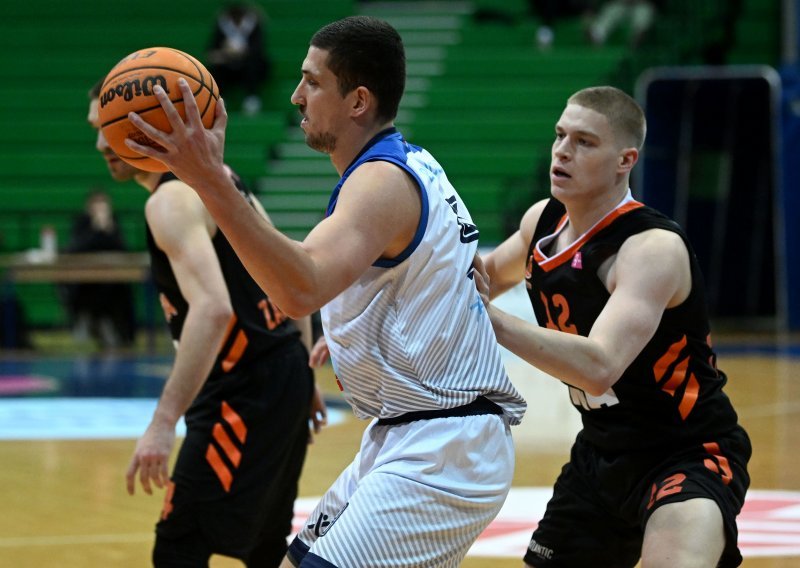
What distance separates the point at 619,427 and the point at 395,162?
1300 mm

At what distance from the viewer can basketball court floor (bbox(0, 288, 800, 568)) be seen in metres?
5.98

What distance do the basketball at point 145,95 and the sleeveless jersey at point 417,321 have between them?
15.2 inches

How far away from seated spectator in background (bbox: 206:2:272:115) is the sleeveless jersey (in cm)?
1383

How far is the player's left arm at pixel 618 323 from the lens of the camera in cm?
322

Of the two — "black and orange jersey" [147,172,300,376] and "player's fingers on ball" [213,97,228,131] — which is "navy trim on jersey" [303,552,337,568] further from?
"black and orange jersey" [147,172,300,376]

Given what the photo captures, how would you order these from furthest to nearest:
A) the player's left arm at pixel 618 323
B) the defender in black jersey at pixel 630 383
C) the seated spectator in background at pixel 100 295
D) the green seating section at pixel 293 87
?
the green seating section at pixel 293 87 → the seated spectator in background at pixel 100 295 → the defender in black jersey at pixel 630 383 → the player's left arm at pixel 618 323

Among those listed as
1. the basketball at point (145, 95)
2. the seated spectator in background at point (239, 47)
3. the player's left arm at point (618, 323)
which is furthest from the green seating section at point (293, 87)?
the basketball at point (145, 95)

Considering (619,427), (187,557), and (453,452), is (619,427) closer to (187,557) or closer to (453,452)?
(453,452)

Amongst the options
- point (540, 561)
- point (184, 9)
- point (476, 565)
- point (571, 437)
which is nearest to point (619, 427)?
point (540, 561)

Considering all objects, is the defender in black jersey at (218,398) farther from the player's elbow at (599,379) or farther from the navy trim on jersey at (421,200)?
the player's elbow at (599,379)

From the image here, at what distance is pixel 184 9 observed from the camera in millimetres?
18531

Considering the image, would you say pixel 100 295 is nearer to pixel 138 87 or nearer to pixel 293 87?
pixel 293 87

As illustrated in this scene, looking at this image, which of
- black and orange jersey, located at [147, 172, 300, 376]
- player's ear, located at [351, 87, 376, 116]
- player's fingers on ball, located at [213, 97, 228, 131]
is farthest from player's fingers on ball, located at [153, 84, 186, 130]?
black and orange jersey, located at [147, 172, 300, 376]

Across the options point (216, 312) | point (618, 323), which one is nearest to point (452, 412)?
point (618, 323)
